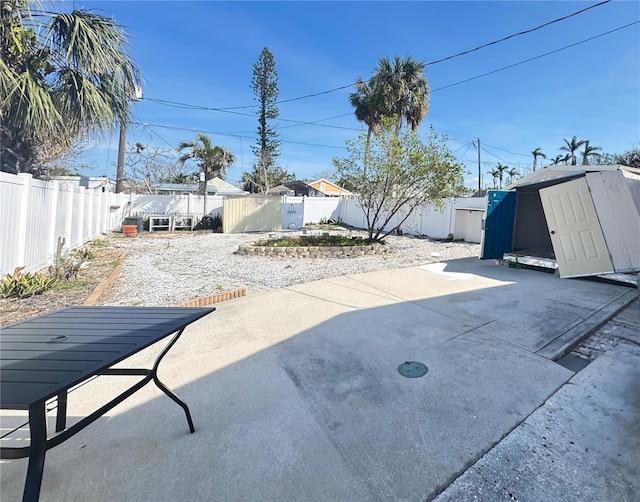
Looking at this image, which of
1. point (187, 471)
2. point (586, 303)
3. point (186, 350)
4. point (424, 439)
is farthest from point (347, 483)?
point (586, 303)

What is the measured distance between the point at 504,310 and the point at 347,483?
380cm

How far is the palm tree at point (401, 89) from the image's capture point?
1526 centimetres

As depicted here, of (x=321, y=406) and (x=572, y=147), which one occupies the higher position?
(x=572, y=147)

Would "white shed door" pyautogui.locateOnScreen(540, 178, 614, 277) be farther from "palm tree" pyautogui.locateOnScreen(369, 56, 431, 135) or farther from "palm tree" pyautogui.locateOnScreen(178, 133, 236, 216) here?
"palm tree" pyautogui.locateOnScreen(178, 133, 236, 216)

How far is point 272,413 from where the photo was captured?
2.27 m

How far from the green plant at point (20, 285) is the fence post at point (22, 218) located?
36cm

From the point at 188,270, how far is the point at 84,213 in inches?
→ 203

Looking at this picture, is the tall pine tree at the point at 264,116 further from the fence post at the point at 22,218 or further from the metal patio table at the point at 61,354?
the metal patio table at the point at 61,354

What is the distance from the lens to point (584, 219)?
21.3ft

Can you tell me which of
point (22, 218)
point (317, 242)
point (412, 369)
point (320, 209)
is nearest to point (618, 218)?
point (412, 369)

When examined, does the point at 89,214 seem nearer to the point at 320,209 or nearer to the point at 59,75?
the point at 59,75

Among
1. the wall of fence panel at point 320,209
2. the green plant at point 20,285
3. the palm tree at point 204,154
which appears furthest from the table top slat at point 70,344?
the wall of fence panel at point 320,209

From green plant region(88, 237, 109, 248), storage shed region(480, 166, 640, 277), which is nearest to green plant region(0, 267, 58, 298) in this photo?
Result: green plant region(88, 237, 109, 248)

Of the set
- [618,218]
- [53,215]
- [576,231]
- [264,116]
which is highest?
[264,116]
